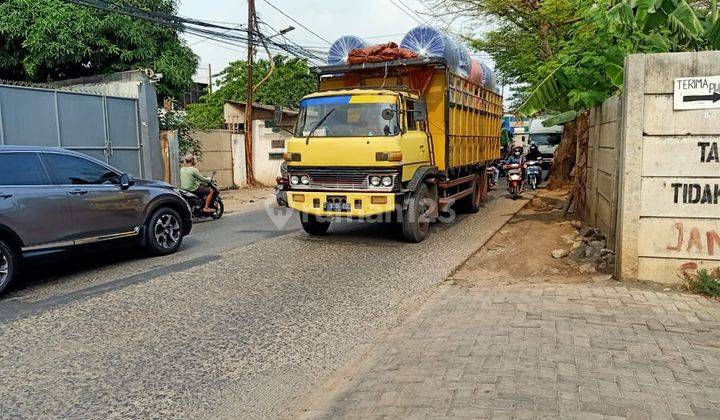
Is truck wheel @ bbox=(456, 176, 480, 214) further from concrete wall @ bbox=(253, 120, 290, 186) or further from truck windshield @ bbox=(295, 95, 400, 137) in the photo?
concrete wall @ bbox=(253, 120, 290, 186)

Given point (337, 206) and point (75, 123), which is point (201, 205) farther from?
point (337, 206)

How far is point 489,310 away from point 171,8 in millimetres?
17471

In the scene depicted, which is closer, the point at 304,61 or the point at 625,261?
the point at 625,261

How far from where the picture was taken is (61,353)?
180 inches

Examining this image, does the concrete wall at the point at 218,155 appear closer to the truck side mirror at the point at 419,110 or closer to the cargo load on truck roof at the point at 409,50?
the cargo load on truck roof at the point at 409,50

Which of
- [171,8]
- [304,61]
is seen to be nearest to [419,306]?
[171,8]

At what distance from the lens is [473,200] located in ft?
43.1

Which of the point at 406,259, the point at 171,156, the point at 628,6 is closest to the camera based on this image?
the point at 628,6

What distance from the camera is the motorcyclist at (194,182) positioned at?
1217cm

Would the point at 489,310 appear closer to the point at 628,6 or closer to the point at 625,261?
the point at 625,261

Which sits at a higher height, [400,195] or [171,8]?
[171,8]

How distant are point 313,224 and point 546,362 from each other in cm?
640

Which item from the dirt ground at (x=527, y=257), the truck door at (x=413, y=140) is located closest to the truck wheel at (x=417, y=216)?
the truck door at (x=413, y=140)

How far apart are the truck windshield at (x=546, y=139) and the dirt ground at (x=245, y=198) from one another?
13198 millimetres
